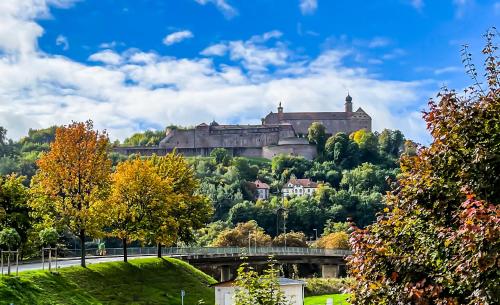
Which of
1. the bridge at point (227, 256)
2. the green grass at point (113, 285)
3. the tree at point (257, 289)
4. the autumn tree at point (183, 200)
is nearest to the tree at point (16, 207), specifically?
the green grass at point (113, 285)

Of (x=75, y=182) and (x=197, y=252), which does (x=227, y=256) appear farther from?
(x=75, y=182)

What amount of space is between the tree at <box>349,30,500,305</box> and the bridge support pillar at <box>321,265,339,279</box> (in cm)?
9546

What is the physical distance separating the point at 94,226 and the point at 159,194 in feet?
32.1

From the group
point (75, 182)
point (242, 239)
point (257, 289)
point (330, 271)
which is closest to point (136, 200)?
point (75, 182)

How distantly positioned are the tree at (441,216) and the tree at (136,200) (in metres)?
45.6

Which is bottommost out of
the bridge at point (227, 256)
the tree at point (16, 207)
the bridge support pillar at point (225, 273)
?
the bridge support pillar at point (225, 273)

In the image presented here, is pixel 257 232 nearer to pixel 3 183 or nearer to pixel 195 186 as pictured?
pixel 195 186

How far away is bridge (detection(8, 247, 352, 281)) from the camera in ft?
250

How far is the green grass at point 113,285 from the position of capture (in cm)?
3812

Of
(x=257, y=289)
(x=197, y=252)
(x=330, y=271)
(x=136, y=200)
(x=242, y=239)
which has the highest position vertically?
(x=136, y=200)

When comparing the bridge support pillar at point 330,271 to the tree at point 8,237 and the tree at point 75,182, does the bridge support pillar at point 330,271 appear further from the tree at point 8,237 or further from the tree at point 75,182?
the tree at point 8,237

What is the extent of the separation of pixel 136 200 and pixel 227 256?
98.5 feet

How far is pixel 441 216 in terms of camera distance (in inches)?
408

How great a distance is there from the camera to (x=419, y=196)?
10.6m
